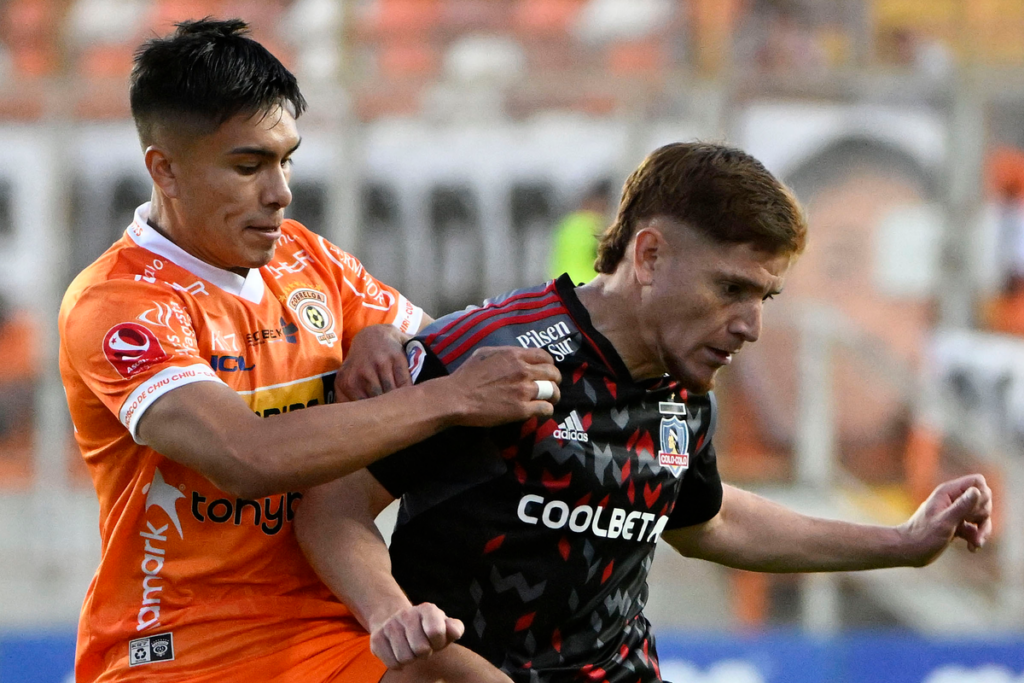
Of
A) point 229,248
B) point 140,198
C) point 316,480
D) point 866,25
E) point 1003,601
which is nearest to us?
point 316,480

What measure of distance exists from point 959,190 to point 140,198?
4.54 meters

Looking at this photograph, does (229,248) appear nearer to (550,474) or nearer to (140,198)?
(550,474)

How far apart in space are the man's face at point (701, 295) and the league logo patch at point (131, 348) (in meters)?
0.93

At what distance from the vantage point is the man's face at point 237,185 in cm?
241

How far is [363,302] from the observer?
2.82 meters

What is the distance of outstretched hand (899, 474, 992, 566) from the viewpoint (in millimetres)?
2819

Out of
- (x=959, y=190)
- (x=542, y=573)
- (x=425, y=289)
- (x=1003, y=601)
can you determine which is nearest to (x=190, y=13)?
(x=425, y=289)

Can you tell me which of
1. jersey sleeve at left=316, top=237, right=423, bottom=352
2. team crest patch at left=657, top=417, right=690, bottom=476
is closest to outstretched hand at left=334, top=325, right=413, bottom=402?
jersey sleeve at left=316, top=237, right=423, bottom=352

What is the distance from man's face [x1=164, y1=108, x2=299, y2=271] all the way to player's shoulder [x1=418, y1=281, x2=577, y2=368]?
1.25 feet

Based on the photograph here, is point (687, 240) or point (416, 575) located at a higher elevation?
point (687, 240)

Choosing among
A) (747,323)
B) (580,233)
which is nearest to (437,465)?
(747,323)

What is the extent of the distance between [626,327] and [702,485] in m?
0.45

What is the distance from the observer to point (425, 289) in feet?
23.0

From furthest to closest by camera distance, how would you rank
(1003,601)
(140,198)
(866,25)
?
(866,25), (140,198), (1003,601)
